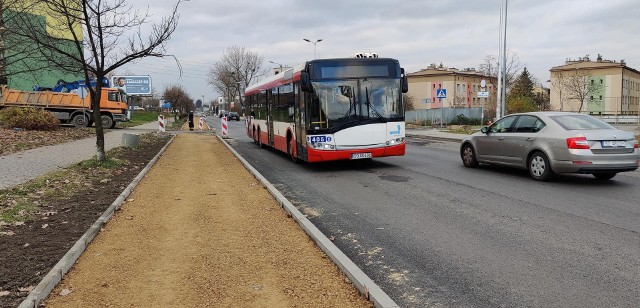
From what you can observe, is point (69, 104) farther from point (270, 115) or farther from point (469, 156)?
point (469, 156)

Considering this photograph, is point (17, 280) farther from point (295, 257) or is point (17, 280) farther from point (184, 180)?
point (184, 180)

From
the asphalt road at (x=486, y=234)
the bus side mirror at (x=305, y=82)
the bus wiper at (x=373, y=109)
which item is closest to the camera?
the asphalt road at (x=486, y=234)

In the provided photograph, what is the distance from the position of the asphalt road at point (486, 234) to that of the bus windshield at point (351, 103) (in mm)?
1496

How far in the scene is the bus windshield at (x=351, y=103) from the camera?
465 inches

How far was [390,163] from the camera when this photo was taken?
1378 centimetres

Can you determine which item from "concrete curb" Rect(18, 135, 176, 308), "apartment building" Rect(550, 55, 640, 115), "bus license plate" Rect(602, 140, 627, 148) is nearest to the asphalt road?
"bus license plate" Rect(602, 140, 627, 148)

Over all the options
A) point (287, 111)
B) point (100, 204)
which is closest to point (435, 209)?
point (100, 204)

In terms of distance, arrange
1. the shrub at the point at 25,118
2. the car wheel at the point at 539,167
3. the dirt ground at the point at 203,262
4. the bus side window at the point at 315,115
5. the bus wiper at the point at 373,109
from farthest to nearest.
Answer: the shrub at the point at 25,118, the bus wiper at the point at 373,109, the bus side window at the point at 315,115, the car wheel at the point at 539,167, the dirt ground at the point at 203,262

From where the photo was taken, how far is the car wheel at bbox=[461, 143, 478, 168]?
12.2 metres

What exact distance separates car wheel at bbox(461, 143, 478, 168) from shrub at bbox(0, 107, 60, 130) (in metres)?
23.1

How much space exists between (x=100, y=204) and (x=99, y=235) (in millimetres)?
2048

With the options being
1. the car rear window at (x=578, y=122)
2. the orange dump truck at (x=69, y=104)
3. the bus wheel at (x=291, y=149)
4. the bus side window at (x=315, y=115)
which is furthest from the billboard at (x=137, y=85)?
the car rear window at (x=578, y=122)

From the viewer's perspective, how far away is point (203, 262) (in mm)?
4887

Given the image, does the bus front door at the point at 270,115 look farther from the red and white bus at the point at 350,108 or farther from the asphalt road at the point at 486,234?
the asphalt road at the point at 486,234
